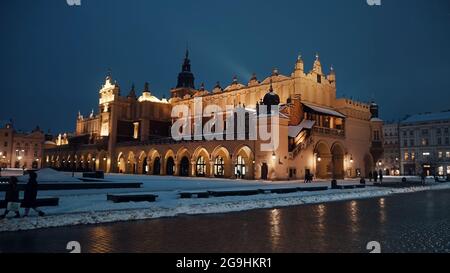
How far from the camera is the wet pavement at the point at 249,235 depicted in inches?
310

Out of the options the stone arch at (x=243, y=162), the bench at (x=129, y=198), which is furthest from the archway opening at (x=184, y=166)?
the bench at (x=129, y=198)

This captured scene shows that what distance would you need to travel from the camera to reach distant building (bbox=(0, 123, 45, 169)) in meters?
99.6

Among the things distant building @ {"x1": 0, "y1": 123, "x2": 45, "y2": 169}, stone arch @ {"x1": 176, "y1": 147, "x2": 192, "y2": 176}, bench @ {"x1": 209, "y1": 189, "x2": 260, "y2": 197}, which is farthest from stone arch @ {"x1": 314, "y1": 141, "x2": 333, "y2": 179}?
distant building @ {"x1": 0, "y1": 123, "x2": 45, "y2": 169}

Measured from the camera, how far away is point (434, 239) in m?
8.92

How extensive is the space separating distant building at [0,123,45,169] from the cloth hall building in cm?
3485

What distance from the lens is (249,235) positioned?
941cm

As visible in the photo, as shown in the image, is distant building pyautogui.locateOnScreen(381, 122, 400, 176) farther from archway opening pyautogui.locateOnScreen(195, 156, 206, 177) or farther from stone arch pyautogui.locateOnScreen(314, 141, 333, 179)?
archway opening pyautogui.locateOnScreen(195, 156, 206, 177)

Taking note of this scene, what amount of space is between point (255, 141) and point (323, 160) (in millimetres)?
13630

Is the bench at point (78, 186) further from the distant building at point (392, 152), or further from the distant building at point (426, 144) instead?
the distant building at point (392, 152)
